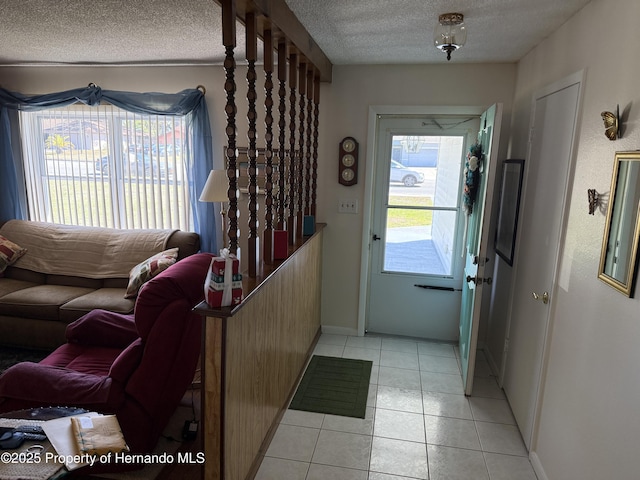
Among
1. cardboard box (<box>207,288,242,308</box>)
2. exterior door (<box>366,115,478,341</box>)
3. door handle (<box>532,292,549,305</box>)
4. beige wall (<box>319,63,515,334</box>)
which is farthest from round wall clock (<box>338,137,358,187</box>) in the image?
cardboard box (<box>207,288,242,308</box>)

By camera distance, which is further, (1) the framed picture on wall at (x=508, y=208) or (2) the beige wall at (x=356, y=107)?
(2) the beige wall at (x=356, y=107)

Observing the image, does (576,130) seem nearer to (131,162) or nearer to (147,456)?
(147,456)

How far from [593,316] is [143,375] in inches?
77.4

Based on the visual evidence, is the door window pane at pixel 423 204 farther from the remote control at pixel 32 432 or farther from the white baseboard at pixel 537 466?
the remote control at pixel 32 432

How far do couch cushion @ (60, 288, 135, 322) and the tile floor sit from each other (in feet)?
5.18

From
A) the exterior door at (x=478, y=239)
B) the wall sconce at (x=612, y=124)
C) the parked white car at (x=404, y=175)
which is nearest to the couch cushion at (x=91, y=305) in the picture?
the parked white car at (x=404, y=175)

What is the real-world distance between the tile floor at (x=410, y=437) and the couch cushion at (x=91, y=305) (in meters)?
1.58

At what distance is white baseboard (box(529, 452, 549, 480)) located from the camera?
6.79 feet

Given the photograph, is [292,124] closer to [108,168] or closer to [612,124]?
[612,124]

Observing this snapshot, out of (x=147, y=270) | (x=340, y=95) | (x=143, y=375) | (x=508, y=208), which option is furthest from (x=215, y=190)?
(x=508, y=208)

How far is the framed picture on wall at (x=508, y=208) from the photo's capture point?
2762mm

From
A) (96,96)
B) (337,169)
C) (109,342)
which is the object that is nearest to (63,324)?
(109,342)

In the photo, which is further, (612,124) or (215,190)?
(215,190)

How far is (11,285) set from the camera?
11.6 feet
